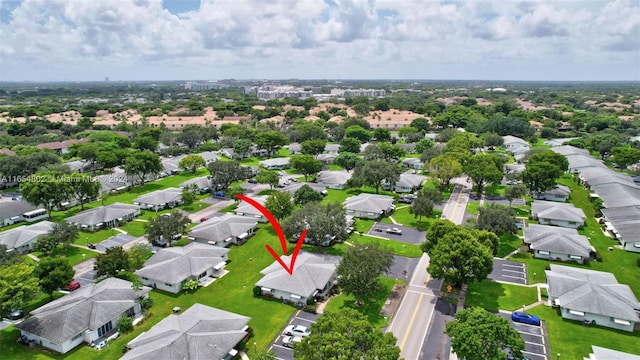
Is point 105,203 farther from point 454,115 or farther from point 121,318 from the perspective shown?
point 454,115

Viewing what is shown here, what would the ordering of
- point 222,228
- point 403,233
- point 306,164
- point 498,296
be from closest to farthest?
point 498,296 < point 222,228 < point 403,233 < point 306,164

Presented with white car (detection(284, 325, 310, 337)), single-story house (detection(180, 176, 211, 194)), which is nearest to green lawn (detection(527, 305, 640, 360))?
white car (detection(284, 325, 310, 337))

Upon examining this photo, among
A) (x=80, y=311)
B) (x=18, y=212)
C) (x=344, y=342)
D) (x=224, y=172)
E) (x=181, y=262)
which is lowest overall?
(x=18, y=212)

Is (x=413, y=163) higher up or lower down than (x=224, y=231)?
lower down

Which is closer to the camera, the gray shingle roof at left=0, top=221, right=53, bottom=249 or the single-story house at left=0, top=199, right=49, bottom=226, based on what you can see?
the gray shingle roof at left=0, top=221, right=53, bottom=249

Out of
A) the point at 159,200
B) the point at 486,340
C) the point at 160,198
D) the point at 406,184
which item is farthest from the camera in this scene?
the point at 406,184

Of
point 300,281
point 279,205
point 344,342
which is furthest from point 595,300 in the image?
point 279,205

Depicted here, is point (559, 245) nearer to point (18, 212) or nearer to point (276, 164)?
point (276, 164)

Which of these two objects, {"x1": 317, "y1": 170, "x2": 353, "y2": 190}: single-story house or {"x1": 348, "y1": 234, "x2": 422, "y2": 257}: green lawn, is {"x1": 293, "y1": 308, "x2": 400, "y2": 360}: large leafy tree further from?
{"x1": 317, "y1": 170, "x2": 353, "y2": 190}: single-story house
